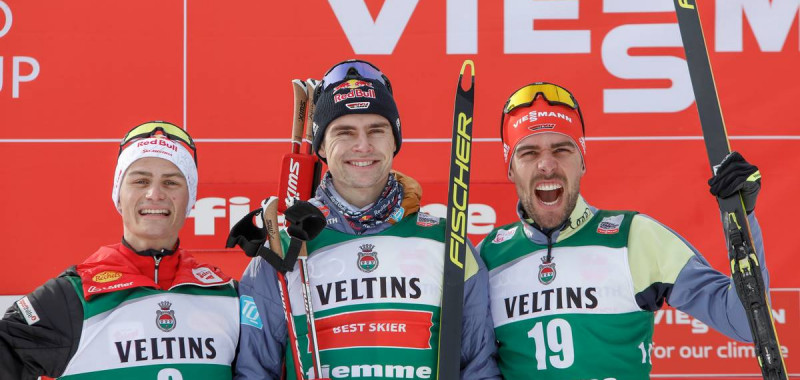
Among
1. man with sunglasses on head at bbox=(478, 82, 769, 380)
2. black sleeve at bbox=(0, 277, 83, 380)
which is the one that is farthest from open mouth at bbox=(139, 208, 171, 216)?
man with sunglasses on head at bbox=(478, 82, 769, 380)

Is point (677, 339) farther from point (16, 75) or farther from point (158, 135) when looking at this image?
point (16, 75)

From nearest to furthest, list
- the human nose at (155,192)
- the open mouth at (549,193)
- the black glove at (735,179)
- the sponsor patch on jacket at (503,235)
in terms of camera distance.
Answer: the black glove at (735,179) → the human nose at (155,192) → the open mouth at (549,193) → the sponsor patch on jacket at (503,235)

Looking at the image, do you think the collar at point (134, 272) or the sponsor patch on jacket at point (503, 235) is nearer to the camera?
the collar at point (134, 272)

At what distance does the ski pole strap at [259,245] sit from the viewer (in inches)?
102

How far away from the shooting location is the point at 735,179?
2.38m

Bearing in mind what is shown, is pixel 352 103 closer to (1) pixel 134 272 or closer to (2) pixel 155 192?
(2) pixel 155 192

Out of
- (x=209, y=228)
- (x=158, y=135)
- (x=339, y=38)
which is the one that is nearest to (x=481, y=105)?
(x=339, y=38)

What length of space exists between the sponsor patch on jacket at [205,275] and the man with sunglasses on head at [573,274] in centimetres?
90

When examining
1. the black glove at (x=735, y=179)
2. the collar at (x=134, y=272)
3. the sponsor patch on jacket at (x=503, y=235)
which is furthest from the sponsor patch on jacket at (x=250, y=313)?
the black glove at (x=735, y=179)

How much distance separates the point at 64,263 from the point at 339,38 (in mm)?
1631

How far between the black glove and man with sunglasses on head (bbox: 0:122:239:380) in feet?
4.94

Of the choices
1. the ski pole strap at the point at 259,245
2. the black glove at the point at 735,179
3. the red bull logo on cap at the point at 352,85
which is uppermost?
the red bull logo on cap at the point at 352,85

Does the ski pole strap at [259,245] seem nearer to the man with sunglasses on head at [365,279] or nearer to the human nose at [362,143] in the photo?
the man with sunglasses on head at [365,279]

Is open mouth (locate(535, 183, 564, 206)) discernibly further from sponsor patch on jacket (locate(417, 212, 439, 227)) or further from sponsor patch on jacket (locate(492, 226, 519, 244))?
sponsor patch on jacket (locate(417, 212, 439, 227))
